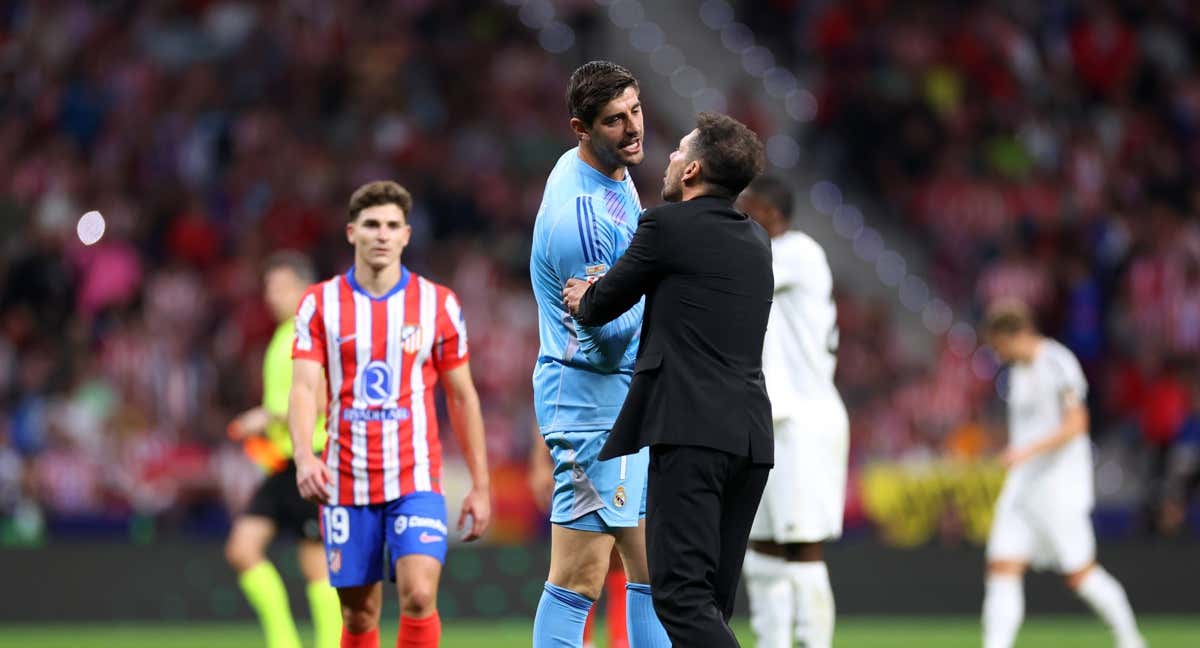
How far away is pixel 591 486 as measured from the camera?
18.6ft

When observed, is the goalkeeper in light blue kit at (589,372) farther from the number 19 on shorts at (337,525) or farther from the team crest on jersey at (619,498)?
the number 19 on shorts at (337,525)

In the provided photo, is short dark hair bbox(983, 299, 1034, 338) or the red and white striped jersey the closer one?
the red and white striped jersey

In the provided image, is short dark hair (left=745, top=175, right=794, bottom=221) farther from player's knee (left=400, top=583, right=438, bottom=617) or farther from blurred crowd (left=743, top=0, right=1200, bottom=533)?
blurred crowd (left=743, top=0, right=1200, bottom=533)

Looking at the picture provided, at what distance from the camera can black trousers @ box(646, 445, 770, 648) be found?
519cm

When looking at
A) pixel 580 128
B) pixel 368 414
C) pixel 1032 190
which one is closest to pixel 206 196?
pixel 1032 190

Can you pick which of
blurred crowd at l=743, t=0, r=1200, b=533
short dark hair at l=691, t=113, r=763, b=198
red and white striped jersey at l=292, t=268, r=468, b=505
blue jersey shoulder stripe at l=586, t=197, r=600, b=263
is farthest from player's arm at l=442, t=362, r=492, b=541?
blurred crowd at l=743, t=0, r=1200, b=533

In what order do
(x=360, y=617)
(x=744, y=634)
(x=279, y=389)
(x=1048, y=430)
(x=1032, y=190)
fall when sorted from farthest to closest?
(x=1032, y=190) → (x=744, y=634) → (x=1048, y=430) → (x=279, y=389) → (x=360, y=617)

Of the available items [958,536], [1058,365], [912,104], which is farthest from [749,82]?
[1058,365]

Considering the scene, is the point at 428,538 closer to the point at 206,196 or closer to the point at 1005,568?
the point at 1005,568

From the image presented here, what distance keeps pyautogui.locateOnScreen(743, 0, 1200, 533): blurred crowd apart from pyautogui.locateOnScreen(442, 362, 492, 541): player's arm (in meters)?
7.34

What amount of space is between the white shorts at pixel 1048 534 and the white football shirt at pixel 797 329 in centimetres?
303

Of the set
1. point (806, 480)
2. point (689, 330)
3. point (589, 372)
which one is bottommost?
point (806, 480)

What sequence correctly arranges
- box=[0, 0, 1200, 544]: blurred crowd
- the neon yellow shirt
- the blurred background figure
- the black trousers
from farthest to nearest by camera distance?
1. box=[0, 0, 1200, 544]: blurred crowd
2. the blurred background figure
3. the neon yellow shirt
4. the black trousers

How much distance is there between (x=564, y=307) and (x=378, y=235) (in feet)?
4.65
